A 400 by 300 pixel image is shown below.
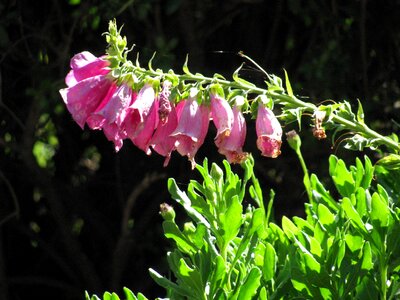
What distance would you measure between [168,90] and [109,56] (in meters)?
0.09

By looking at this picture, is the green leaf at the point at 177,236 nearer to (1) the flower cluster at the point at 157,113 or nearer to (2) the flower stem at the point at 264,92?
(1) the flower cluster at the point at 157,113

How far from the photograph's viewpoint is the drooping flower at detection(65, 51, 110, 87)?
4.14 feet

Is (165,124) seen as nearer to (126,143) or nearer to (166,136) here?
(166,136)

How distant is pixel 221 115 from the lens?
1218mm

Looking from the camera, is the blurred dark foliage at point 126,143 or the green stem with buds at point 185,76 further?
the blurred dark foliage at point 126,143

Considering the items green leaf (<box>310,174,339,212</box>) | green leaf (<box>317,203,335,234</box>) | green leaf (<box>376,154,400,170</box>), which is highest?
green leaf (<box>376,154,400,170</box>)

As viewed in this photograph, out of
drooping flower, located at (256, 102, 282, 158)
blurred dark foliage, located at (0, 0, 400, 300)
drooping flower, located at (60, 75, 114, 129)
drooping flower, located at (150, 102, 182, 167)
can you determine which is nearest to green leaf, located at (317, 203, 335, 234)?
drooping flower, located at (256, 102, 282, 158)

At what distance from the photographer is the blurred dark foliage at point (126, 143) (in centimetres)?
302

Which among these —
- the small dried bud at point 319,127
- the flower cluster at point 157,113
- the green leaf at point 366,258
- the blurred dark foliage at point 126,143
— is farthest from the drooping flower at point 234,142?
the blurred dark foliage at point 126,143

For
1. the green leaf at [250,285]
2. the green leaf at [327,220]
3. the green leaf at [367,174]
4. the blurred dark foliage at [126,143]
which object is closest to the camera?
the green leaf at [250,285]

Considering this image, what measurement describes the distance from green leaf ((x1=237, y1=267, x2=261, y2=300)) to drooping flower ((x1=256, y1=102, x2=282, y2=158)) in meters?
0.17

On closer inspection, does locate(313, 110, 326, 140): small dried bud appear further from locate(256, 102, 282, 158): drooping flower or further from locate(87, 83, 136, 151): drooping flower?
locate(87, 83, 136, 151): drooping flower

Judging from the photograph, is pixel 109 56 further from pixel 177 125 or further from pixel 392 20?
pixel 392 20

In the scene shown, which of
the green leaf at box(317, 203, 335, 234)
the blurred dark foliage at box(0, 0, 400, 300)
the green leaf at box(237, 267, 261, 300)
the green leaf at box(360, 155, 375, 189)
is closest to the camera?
the green leaf at box(237, 267, 261, 300)
